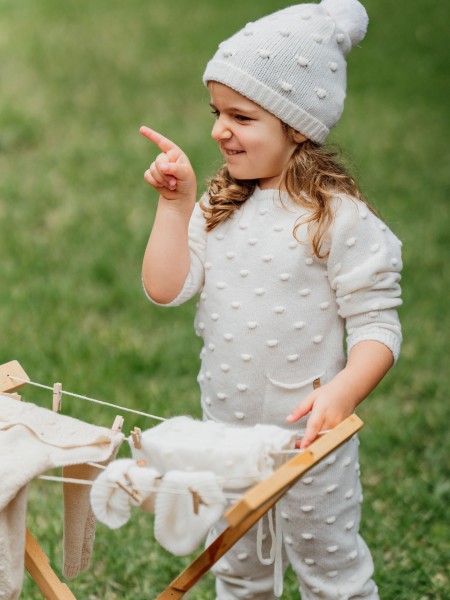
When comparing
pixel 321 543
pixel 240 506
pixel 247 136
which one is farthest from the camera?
pixel 321 543

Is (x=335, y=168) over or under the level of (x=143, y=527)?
over

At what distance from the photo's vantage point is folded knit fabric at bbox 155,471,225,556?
1816 millimetres

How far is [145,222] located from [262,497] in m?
3.81

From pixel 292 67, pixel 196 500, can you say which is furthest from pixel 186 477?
pixel 292 67

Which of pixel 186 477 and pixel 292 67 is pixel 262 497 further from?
pixel 292 67

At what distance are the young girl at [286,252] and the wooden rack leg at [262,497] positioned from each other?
0.15 meters

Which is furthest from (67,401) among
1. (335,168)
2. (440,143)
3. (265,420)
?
(440,143)

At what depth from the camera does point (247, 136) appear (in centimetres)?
221

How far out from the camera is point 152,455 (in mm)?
1950

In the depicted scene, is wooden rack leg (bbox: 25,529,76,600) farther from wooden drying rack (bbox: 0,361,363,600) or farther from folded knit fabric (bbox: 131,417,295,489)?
folded knit fabric (bbox: 131,417,295,489)

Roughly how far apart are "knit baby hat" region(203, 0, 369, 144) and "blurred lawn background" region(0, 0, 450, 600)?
10.3 inches

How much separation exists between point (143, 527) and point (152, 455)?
4.29ft

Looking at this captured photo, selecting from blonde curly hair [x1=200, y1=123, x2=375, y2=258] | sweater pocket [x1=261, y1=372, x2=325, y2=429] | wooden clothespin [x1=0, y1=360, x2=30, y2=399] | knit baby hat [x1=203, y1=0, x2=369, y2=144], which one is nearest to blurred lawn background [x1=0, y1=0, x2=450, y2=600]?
blonde curly hair [x1=200, y1=123, x2=375, y2=258]

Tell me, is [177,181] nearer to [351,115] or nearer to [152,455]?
[152,455]
